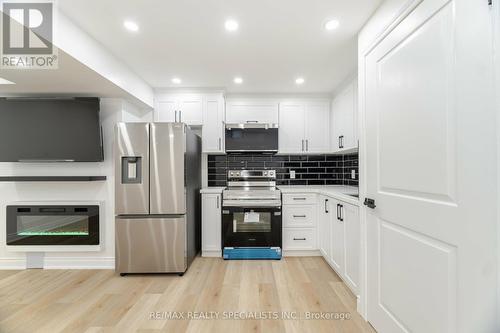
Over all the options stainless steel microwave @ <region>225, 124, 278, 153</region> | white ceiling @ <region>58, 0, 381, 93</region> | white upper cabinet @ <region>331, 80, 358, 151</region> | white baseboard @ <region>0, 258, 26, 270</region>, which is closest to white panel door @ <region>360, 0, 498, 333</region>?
white ceiling @ <region>58, 0, 381, 93</region>

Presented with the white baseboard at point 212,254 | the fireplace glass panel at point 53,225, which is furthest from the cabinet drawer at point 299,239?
the fireplace glass panel at point 53,225

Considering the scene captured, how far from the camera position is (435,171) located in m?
1.13

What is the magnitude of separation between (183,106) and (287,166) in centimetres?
186

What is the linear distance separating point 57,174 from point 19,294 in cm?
129

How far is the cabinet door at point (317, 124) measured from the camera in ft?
11.4

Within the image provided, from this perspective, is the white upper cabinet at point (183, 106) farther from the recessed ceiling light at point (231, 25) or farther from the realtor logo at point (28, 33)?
the recessed ceiling light at point (231, 25)

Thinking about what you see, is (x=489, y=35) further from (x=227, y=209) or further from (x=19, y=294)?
(x=19, y=294)

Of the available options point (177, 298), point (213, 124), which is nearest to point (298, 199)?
point (213, 124)

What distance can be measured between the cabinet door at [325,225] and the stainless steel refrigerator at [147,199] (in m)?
1.74

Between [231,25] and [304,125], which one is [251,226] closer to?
[304,125]

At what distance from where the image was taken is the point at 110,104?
9.17ft

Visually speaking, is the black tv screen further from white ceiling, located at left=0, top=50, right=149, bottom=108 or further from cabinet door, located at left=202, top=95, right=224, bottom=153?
cabinet door, located at left=202, top=95, right=224, bottom=153

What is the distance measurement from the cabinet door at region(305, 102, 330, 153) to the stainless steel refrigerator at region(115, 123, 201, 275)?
1994mm

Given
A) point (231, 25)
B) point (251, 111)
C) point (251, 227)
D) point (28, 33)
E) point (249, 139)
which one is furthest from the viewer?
point (251, 111)
